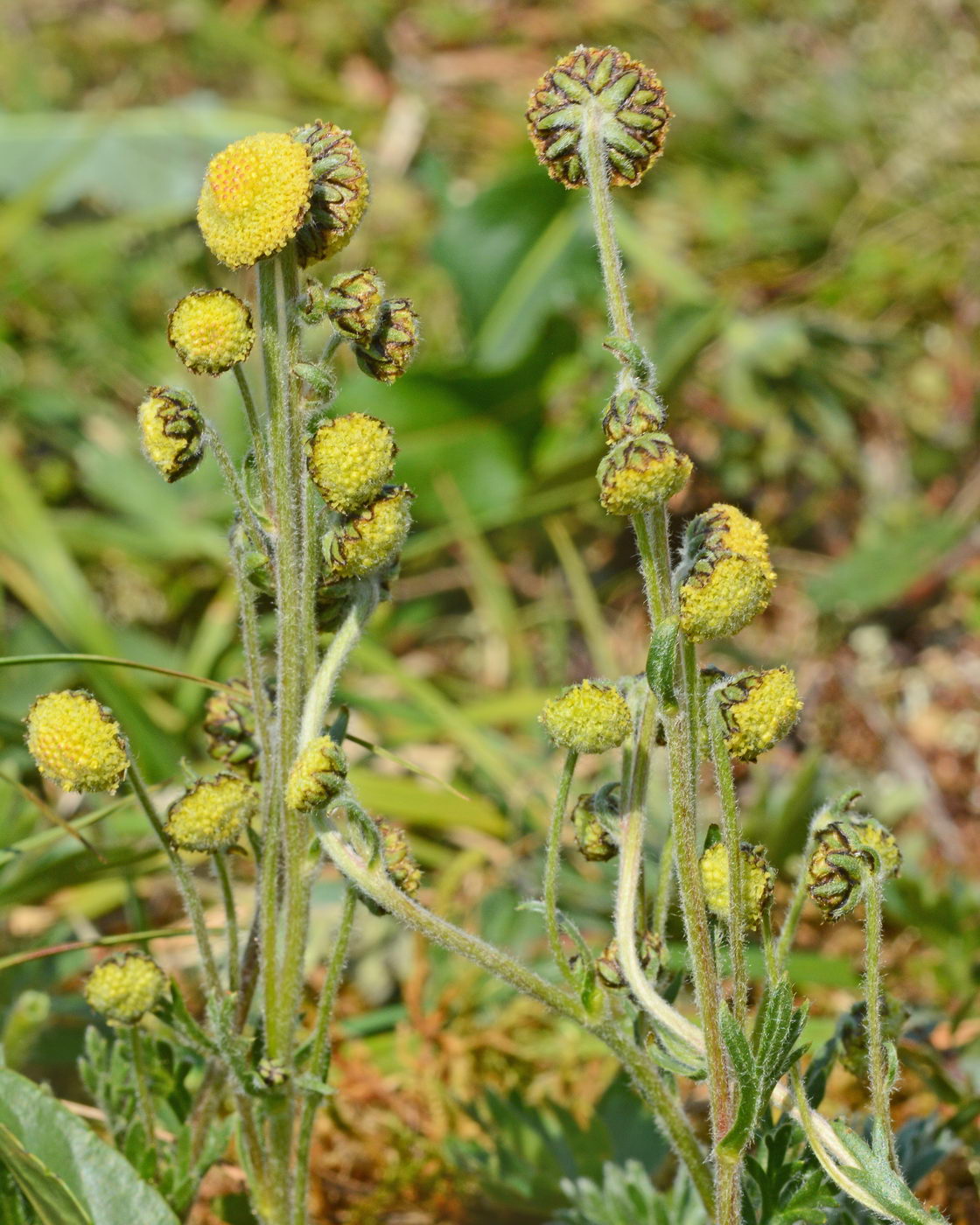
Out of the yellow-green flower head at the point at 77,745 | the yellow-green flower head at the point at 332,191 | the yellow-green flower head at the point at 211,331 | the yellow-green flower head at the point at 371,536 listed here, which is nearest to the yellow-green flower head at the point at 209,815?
the yellow-green flower head at the point at 77,745

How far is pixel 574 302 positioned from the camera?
3.31 metres

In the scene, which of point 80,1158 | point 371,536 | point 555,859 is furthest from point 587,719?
point 80,1158

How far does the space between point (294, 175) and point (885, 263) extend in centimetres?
273

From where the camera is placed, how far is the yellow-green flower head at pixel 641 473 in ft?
3.06

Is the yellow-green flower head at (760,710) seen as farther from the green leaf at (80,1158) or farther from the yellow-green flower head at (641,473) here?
the green leaf at (80,1158)

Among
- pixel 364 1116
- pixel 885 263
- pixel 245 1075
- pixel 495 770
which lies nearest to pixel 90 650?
pixel 495 770

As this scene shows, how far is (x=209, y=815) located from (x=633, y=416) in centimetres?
50

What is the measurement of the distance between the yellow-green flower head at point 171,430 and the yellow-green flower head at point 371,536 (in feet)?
0.43

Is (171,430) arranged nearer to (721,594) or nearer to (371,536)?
(371,536)

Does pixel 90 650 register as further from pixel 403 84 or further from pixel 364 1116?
pixel 403 84

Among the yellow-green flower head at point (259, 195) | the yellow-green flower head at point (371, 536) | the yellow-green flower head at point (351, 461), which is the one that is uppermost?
the yellow-green flower head at point (259, 195)

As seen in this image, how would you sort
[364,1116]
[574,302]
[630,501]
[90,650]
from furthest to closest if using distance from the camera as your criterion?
1. [574,302]
2. [90,650]
3. [364,1116]
4. [630,501]

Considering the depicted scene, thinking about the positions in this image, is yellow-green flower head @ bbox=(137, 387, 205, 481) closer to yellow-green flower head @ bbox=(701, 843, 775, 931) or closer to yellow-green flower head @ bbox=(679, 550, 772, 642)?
yellow-green flower head @ bbox=(679, 550, 772, 642)

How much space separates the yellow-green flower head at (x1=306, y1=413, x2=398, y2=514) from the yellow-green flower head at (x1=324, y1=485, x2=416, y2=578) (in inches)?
0.9
